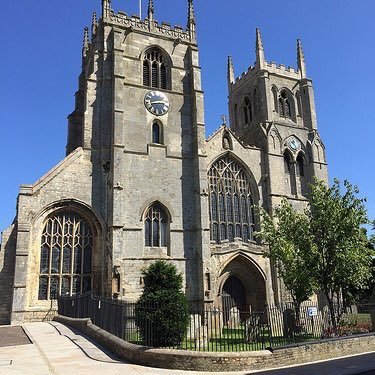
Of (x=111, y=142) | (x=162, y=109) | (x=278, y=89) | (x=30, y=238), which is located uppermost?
(x=278, y=89)

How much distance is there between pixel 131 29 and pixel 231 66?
13.9 m

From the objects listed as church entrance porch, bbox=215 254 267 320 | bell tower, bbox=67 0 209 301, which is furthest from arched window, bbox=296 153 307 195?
bell tower, bbox=67 0 209 301

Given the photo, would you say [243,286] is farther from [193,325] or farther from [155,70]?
[155,70]

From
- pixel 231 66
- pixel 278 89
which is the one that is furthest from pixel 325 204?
pixel 231 66

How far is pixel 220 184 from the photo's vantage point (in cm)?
2880

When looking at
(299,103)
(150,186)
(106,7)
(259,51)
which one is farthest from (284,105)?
(106,7)

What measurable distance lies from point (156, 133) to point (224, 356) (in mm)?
18964

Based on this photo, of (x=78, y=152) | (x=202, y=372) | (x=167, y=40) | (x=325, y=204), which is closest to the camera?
(x=202, y=372)

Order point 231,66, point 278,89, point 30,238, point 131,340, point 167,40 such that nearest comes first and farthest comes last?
point 131,340
point 30,238
point 167,40
point 278,89
point 231,66

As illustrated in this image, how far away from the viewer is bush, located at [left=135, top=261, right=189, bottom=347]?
1298 centimetres

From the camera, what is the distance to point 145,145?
26953 mm

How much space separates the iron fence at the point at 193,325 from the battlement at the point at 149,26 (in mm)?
19322

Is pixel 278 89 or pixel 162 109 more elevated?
pixel 278 89

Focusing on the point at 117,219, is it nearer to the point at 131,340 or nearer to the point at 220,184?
the point at 220,184
